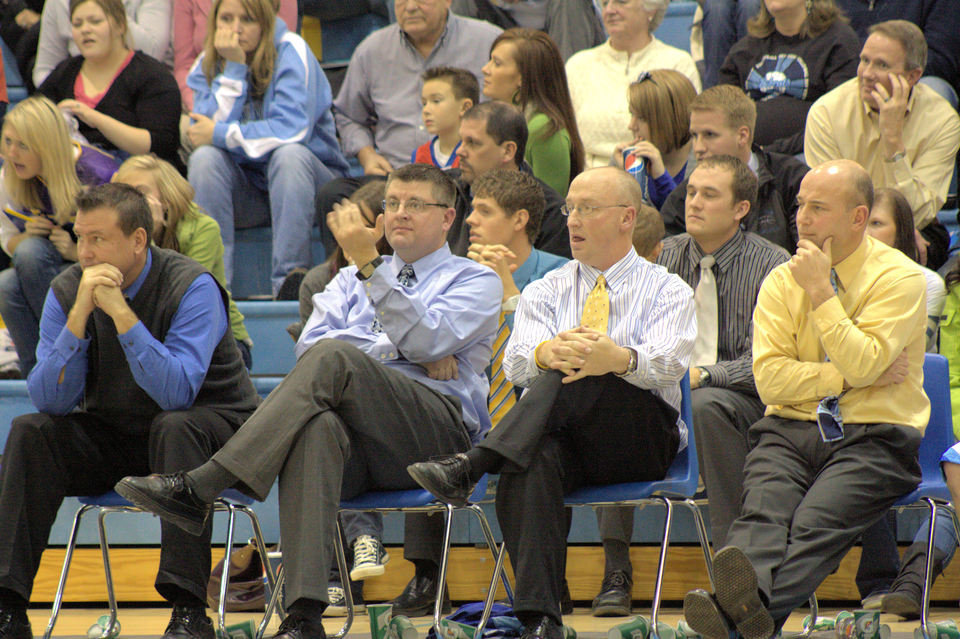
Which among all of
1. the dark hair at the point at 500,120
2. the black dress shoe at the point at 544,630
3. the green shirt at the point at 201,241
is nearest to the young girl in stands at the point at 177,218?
the green shirt at the point at 201,241

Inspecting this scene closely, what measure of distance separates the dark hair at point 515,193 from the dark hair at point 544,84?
89 cm

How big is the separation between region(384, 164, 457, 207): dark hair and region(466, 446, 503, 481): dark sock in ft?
2.75

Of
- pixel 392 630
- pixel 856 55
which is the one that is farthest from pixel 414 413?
pixel 856 55

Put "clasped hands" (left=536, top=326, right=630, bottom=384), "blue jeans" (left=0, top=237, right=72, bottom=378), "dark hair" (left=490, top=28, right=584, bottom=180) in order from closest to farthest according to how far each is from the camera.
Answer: "clasped hands" (left=536, top=326, right=630, bottom=384) → "blue jeans" (left=0, top=237, right=72, bottom=378) → "dark hair" (left=490, top=28, right=584, bottom=180)

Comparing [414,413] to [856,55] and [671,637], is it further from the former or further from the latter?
[856,55]

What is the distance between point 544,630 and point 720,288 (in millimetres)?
1290

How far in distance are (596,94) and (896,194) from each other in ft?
5.22

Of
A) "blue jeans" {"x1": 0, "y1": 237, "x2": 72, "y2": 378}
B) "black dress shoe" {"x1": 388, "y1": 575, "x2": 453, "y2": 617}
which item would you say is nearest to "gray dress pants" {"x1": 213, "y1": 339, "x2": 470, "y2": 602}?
"black dress shoe" {"x1": 388, "y1": 575, "x2": 453, "y2": 617}

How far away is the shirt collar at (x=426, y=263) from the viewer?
3242mm

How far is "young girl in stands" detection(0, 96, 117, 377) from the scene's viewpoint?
14.1ft

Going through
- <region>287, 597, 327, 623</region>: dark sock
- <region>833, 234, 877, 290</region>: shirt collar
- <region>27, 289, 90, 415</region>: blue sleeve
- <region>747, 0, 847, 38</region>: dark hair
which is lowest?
<region>287, 597, 327, 623</region>: dark sock

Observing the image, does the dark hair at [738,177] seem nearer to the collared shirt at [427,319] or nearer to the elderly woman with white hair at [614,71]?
the collared shirt at [427,319]

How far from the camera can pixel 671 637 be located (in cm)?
257

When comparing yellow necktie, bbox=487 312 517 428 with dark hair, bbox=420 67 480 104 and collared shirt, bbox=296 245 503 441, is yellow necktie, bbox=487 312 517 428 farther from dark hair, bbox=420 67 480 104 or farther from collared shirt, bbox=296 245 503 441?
dark hair, bbox=420 67 480 104
